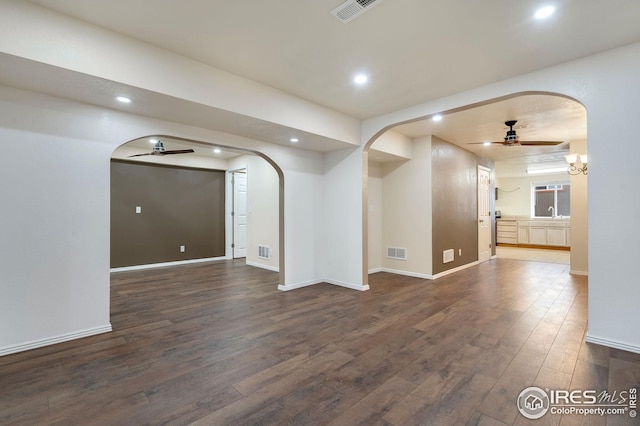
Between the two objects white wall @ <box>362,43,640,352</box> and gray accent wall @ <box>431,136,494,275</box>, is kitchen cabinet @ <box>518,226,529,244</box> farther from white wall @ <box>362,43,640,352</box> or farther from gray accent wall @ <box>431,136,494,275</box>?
white wall @ <box>362,43,640,352</box>

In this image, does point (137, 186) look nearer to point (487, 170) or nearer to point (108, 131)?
point (108, 131)

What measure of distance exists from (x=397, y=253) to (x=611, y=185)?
3669 millimetres

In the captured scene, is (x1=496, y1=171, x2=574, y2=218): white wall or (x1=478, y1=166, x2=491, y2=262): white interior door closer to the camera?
(x1=478, y1=166, x2=491, y2=262): white interior door

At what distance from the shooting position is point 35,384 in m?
2.10

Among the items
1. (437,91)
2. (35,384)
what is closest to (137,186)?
(35,384)

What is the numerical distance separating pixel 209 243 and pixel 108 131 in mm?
4672

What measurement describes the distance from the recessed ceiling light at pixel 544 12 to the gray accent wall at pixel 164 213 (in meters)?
6.82

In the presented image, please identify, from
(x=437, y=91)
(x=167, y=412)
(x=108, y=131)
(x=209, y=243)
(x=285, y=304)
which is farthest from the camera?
(x=209, y=243)

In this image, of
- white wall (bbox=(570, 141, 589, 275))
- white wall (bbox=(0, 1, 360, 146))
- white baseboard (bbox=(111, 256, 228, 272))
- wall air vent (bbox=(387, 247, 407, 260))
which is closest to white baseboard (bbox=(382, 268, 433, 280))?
wall air vent (bbox=(387, 247, 407, 260))

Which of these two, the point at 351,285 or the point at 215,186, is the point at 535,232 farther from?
the point at 215,186

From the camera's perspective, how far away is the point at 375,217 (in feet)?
20.2

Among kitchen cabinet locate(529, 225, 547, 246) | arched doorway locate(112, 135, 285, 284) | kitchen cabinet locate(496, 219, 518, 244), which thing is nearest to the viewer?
arched doorway locate(112, 135, 285, 284)

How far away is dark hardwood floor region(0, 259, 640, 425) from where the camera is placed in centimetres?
180

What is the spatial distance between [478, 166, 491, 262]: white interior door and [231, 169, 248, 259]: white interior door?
5.98 meters
